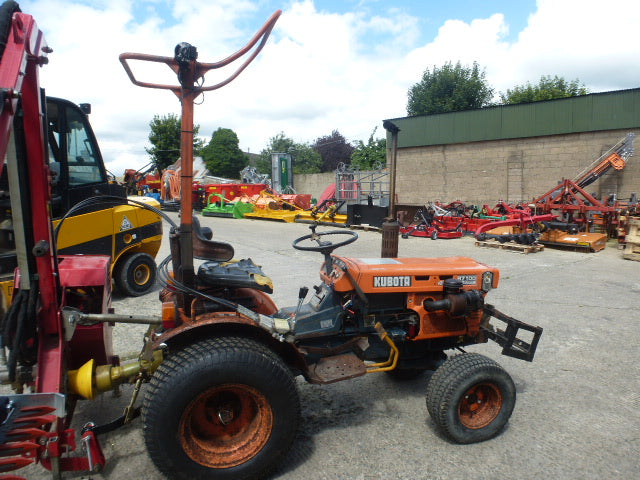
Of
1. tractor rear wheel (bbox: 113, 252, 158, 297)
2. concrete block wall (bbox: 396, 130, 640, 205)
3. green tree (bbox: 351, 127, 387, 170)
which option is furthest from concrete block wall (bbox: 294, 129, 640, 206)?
tractor rear wheel (bbox: 113, 252, 158, 297)

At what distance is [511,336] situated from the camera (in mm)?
2967

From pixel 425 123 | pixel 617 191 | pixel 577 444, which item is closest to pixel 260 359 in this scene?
pixel 577 444

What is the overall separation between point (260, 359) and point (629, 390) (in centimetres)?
284

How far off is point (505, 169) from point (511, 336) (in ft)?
48.3

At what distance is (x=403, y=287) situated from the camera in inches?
115

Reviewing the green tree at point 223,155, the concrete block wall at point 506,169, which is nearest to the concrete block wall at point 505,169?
the concrete block wall at point 506,169

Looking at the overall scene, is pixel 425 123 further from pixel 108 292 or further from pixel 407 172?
pixel 108 292

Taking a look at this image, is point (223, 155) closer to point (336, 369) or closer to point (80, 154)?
point (80, 154)

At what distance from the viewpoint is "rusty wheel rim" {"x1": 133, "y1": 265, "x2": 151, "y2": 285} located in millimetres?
5973

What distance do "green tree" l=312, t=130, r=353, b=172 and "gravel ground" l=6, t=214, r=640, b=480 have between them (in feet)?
125

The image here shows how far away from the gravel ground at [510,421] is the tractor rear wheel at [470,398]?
102 millimetres

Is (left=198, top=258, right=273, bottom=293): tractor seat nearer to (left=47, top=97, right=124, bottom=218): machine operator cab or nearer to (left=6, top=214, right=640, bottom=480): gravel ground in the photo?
(left=6, top=214, right=640, bottom=480): gravel ground

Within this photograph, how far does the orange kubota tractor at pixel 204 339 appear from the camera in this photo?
212 cm

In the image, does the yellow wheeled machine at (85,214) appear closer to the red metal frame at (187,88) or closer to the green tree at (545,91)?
the red metal frame at (187,88)
